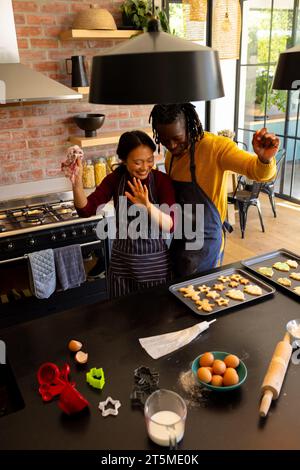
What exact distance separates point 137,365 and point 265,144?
888 millimetres

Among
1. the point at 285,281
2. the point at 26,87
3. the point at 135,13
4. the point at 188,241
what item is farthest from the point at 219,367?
the point at 135,13

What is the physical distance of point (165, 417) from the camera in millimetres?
1104

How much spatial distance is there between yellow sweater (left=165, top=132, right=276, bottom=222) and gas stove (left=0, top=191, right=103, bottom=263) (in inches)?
43.6

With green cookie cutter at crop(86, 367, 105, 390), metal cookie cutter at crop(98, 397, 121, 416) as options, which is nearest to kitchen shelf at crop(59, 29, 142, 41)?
green cookie cutter at crop(86, 367, 105, 390)

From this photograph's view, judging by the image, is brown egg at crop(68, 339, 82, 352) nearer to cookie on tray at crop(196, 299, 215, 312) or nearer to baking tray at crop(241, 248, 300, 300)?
Answer: cookie on tray at crop(196, 299, 215, 312)

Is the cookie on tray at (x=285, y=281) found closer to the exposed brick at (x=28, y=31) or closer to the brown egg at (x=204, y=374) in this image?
the brown egg at (x=204, y=374)

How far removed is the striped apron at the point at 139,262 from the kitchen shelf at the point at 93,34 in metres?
1.52

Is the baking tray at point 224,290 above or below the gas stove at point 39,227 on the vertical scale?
above

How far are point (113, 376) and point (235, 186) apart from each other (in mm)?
4210

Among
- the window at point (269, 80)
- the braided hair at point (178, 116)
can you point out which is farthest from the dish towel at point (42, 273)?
the window at point (269, 80)

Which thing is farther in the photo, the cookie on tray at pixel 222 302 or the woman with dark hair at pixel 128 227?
the woman with dark hair at pixel 128 227

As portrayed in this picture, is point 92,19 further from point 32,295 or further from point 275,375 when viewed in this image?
point 275,375

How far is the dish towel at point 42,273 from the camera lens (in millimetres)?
2701

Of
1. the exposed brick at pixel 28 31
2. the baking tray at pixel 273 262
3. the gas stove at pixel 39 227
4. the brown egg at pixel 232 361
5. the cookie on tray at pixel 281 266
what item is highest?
the exposed brick at pixel 28 31
